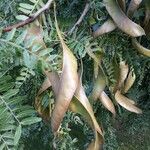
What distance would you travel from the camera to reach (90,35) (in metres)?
0.56

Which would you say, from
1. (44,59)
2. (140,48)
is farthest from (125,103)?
(44,59)

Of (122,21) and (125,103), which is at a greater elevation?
(122,21)

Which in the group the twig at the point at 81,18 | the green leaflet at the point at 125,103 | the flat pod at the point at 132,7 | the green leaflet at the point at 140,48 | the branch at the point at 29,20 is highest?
the branch at the point at 29,20

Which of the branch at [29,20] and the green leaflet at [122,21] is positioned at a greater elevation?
the branch at [29,20]

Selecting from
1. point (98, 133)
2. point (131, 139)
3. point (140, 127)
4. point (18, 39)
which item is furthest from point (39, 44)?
point (131, 139)

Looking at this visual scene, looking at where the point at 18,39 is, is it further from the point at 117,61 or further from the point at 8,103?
the point at 117,61

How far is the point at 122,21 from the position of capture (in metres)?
0.52

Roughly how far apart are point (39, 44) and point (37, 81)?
0.34 feet

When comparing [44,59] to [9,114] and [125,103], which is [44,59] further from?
[125,103]

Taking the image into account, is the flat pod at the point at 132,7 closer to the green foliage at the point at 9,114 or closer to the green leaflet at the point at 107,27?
the green leaflet at the point at 107,27

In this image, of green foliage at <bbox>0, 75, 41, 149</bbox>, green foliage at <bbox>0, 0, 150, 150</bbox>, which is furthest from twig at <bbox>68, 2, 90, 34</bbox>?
green foliage at <bbox>0, 75, 41, 149</bbox>

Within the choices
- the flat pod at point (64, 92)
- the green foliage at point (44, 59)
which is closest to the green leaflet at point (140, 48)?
the green foliage at point (44, 59)

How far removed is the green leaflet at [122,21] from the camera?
1.67ft

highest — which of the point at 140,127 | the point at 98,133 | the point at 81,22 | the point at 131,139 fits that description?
the point at 81,22
